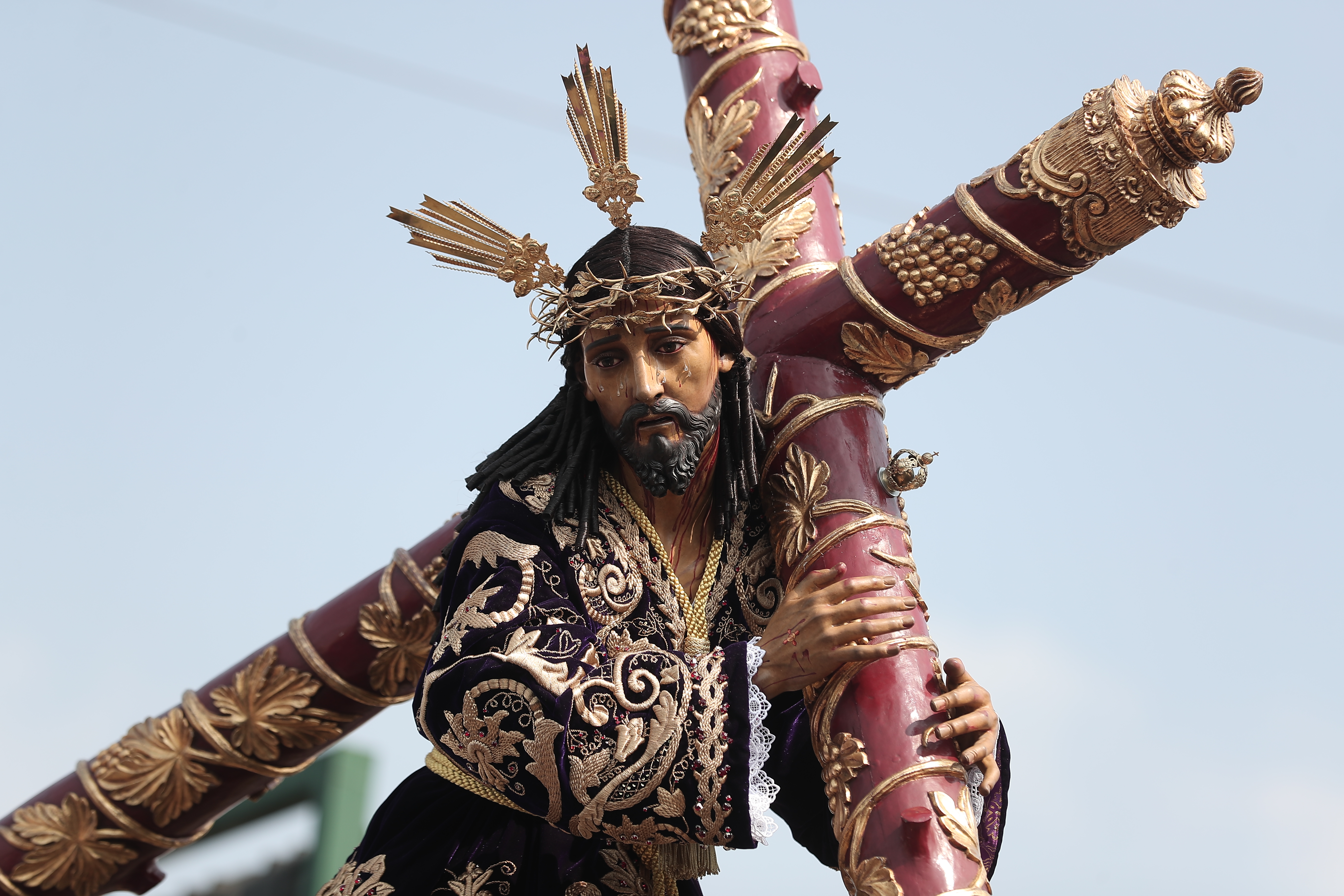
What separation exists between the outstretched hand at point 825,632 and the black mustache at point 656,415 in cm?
52

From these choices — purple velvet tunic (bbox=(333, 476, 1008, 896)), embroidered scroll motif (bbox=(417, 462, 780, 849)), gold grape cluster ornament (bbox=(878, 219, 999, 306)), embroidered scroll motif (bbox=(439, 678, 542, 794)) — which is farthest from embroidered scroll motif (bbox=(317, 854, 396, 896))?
gold grape cluster ornament (bbox=(878, 219, 999, 306))

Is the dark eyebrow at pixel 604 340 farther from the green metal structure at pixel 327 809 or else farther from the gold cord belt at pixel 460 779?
the green metal structure at pixel 327 809

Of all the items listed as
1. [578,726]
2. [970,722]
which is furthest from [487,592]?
[970,722]

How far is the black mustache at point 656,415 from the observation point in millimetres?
4141

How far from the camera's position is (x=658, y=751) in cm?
370

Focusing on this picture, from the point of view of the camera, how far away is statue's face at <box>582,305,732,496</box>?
4.15 metres

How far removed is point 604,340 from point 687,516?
1.74 ft

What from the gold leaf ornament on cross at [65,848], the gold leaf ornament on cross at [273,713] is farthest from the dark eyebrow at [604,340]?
the gold leaf ornament on cross at [65,848]

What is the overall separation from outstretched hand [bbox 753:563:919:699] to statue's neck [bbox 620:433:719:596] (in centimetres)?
50

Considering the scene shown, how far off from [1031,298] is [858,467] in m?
0.60

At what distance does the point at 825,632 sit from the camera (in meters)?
3.84

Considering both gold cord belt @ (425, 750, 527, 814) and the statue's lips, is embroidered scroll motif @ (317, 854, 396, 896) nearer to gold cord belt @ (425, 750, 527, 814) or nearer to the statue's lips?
gold cord belt @ (425, 750, 527, 814)

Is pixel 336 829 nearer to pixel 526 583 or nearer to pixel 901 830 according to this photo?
pixel 526 583

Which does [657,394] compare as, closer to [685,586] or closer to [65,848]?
[685,586]
